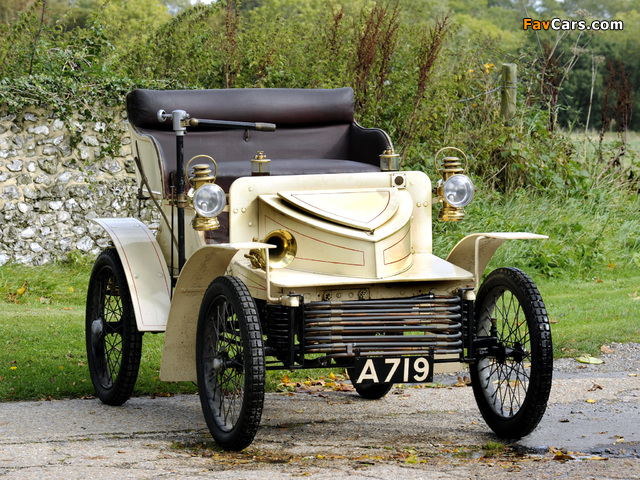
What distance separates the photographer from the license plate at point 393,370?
4422 millimetres

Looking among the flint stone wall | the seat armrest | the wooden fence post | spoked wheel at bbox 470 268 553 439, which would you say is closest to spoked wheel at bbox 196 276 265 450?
spoked wheel at bbox 470 268 553 439

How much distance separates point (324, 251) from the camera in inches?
185

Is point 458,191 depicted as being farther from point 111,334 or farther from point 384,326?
point 111,334

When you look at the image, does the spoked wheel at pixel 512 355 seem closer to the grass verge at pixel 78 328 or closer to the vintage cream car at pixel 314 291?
the vintage cream car at pixel 314 291

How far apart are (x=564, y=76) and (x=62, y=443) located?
10.6m

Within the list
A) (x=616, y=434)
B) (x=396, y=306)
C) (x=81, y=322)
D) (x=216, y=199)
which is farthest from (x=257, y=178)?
(x=81, y=322)

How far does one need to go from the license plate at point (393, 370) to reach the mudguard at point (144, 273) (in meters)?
1.43

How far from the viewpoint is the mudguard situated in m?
5.37

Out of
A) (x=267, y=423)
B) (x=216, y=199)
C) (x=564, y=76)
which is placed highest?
(x=564, y=76)

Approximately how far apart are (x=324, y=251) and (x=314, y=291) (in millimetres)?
237

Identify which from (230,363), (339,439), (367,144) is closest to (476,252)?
(339,439)

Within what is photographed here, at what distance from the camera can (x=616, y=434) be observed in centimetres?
491

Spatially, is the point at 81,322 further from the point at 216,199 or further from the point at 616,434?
the point at 616,434

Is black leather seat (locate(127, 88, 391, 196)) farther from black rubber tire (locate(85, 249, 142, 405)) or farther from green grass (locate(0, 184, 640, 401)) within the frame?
green grass (locate(0, 184, 640, 401))
